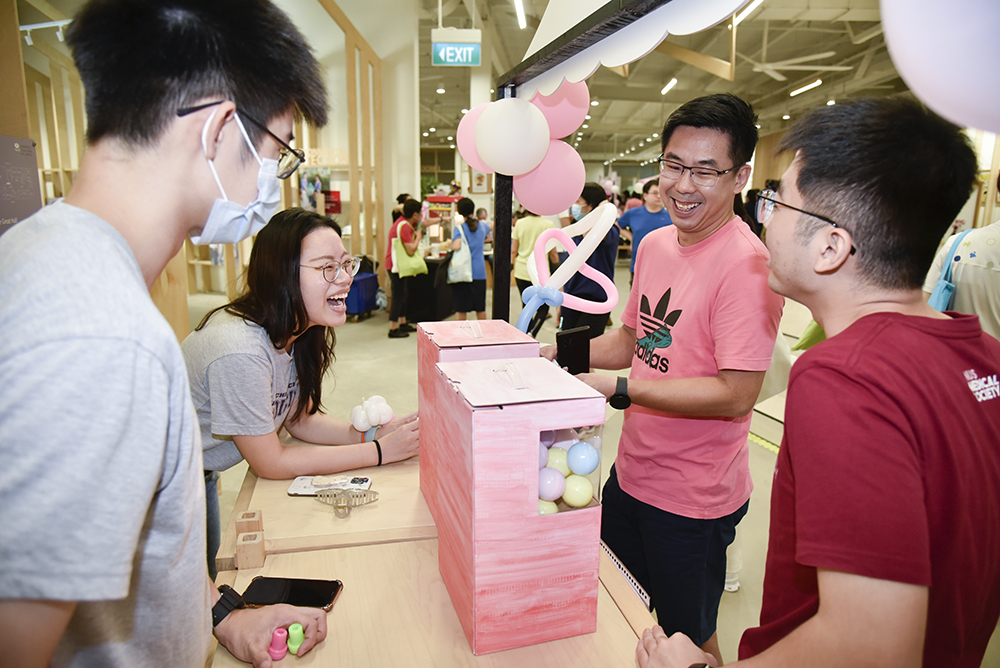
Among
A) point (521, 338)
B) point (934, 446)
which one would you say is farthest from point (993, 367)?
point (521, 338)

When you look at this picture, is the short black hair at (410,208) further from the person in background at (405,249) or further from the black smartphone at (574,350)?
the black smartphone at (574,350)

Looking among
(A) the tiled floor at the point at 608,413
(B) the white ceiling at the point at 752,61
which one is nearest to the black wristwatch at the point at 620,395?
(A) the tiled floor at the point at 608,413

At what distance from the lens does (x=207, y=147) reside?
27.4 inches

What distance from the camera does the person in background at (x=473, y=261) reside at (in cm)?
642

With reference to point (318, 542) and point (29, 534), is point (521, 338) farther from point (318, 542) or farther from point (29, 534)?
point (29, 534)

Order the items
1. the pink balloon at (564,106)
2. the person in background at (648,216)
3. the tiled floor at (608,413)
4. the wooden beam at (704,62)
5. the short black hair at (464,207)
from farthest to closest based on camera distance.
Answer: the short black hair at (464,207), the person in background at (648,216), the wooden beam at (704,62), the tiled floor at (608,413), the pink balloon at (564,106)

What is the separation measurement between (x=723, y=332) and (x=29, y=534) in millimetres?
1247

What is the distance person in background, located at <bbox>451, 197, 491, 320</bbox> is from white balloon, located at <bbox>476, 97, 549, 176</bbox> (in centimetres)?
467

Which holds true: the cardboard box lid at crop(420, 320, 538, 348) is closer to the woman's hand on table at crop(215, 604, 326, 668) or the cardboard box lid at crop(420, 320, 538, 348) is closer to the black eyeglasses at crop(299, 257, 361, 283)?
the black eyeglasses at crop(299, 257, 361, 283)

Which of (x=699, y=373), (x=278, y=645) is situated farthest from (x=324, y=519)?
(x=699, y=373)

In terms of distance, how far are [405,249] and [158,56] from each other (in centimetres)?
598

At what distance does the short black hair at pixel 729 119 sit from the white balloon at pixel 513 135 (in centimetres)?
46

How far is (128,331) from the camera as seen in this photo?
1.72 ft

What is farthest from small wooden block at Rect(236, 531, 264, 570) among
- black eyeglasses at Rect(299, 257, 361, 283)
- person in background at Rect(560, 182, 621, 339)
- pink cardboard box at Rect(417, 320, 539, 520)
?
person in background at Rect(560, 182, 621, 339)
